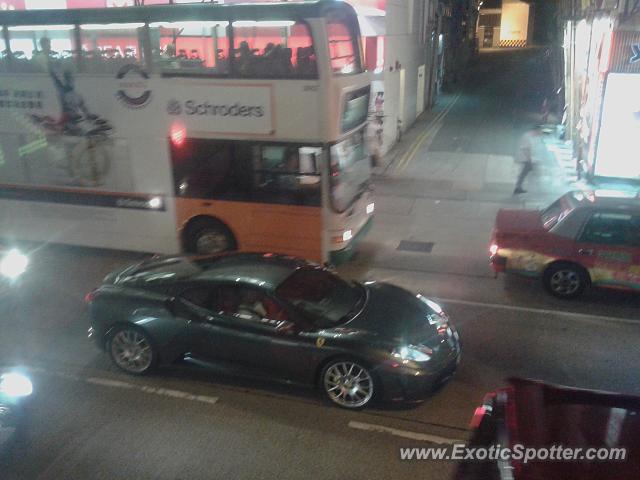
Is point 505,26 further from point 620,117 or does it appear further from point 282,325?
point 282,325

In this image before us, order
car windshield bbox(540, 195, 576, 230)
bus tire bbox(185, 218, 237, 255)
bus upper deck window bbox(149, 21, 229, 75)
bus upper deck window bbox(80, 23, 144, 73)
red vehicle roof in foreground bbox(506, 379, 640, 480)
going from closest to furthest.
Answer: red vehicle roof in foreground bbox(506, 379, 640, 480) < car windshield bbox(540, 195, 576, 230) < bus upper deck window bbox(149, 21, 229, 75) < bus upper deck window bbox(80, 23, 144, 73) < bus tire bbox(185, 218, 237, 255)

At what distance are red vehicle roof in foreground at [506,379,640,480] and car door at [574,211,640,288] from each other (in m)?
5.29

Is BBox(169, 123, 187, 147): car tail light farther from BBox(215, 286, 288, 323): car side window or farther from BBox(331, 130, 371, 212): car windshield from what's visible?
BBox(215, 286, 288, 323): car side window

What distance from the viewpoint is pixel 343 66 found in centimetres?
939

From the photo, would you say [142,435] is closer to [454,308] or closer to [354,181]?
[454,308]

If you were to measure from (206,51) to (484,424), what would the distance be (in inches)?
297

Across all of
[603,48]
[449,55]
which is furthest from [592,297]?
[449,55]

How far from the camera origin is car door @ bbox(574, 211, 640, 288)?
28.1ft

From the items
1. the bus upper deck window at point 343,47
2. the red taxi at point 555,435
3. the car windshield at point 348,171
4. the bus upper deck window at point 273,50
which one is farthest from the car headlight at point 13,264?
the red taxi at point 555,435

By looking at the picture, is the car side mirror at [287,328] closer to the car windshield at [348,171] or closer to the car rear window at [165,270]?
the car rear window at [165,270]

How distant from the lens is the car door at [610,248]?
28.1ft

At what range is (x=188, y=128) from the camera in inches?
396

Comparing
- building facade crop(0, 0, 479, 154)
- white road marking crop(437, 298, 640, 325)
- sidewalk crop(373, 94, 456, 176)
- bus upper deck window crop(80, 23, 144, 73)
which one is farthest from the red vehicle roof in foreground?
sidewalk crop(373, 94, 456, 176)

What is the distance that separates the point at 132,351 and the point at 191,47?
201 inches
